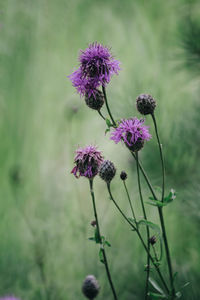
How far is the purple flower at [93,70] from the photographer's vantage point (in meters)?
0.37

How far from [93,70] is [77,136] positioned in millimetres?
808

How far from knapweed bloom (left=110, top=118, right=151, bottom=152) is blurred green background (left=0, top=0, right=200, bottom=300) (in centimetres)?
27

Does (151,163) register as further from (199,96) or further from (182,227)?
(182,227)

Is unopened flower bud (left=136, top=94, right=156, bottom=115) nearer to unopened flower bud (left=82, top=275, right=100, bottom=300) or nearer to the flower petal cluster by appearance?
the flower petal cluster

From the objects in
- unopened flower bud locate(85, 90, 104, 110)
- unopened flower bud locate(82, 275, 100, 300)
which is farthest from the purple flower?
unopened flower bud locate(82, 275, 100, 300)

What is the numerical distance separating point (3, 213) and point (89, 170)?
72 cm

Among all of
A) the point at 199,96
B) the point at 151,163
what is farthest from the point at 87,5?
the point at 151,163

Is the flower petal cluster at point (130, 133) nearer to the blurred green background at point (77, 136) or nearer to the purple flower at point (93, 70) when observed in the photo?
the purple flower at point (93, 70)

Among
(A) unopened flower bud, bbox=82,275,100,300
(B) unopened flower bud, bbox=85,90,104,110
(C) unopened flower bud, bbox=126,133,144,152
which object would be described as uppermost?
(B) unopened flower bud, bbox=85,90,104,110

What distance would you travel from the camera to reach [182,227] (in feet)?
3.03

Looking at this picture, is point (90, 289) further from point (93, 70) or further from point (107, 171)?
point (93, 70)

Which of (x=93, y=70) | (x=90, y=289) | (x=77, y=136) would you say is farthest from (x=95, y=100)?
(x=77, y=136)

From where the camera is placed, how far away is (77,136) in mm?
1178

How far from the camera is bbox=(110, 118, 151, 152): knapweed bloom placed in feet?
1.13
